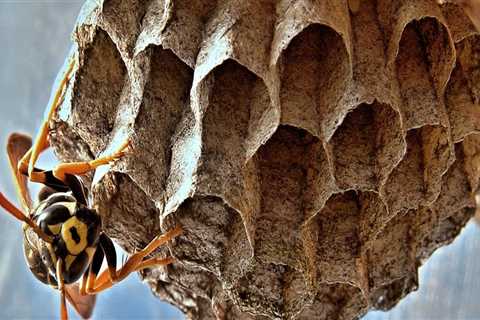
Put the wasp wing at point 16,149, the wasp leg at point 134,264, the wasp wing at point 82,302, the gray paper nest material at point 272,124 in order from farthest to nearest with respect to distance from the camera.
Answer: the wasp wing at point 82,302, the wasp wing at point 16,149, the wasp leg at point 134,264, the gray paper nest material at point 272,124

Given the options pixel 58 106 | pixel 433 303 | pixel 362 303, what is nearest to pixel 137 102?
pixel 58 106

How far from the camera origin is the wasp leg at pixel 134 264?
141 centimetres

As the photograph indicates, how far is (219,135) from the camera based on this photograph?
1.32 m

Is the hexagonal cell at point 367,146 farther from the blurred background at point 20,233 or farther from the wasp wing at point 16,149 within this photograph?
the blurred background at point 20,233

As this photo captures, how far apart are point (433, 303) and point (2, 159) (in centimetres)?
126

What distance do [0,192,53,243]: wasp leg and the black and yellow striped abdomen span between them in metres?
0.01

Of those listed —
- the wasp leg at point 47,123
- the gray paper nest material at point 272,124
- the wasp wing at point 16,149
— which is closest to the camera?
the gray paper nest material at point 272,124

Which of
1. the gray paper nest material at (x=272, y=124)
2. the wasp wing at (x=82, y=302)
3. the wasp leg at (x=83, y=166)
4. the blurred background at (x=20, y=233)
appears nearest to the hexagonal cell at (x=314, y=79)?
the gray paper nest material at (x=272, y=124)

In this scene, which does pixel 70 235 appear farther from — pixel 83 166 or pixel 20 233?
pixel 20 233

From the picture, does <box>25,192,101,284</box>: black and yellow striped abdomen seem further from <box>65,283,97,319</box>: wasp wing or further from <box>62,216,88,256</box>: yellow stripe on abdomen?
<box>65,283,97,319</box>: wasp wing

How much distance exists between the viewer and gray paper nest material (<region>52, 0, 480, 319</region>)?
50.9 inches

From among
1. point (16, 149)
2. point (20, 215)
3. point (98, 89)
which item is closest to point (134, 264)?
point (20, 215)

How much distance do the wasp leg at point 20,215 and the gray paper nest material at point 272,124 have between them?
0.12 m

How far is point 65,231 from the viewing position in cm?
146
